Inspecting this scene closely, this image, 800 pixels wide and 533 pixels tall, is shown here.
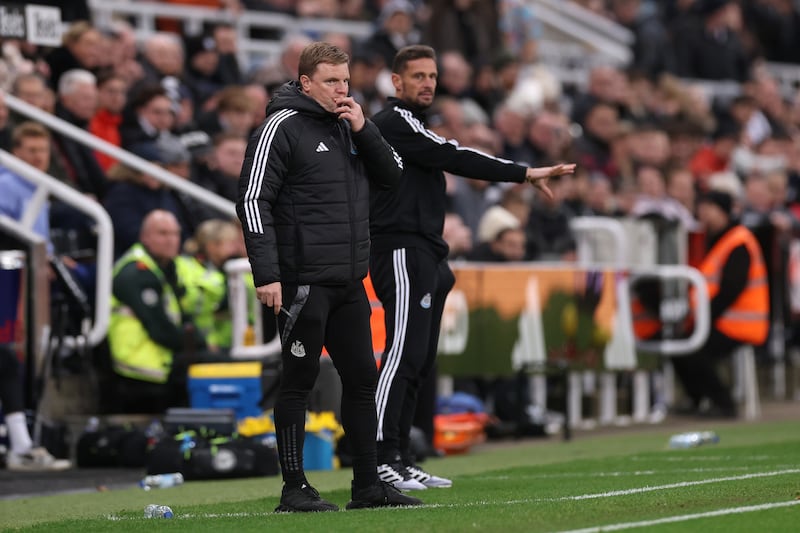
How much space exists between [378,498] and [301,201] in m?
1.46

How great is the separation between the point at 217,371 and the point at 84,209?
1.51 meters

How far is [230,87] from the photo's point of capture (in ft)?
55.5

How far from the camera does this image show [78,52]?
16.0 meters

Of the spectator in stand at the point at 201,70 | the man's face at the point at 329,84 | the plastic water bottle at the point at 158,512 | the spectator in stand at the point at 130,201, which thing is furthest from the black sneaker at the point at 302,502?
the spectator in stand at the point at 201,70

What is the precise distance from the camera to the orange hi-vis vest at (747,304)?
17.7 metres

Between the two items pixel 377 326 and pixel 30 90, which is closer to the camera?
pixel 377 326

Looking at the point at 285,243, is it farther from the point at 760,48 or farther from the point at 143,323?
the point at 760,48

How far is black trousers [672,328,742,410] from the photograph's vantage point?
1758cm

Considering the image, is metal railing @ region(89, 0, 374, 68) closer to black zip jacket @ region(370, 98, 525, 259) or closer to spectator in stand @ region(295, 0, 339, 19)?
spectator in stand @ region(295, 0, 339, 19)

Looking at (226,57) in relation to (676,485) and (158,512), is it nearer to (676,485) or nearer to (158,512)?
(676,485)

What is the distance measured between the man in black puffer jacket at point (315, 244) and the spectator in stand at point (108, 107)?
22.9ft

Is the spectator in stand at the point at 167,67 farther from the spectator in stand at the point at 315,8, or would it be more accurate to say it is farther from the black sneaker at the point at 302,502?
the black sneaker at the point at 302,502

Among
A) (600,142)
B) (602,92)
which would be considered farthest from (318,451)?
(602,92)

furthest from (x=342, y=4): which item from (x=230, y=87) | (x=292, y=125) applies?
(x=292, y=125)
